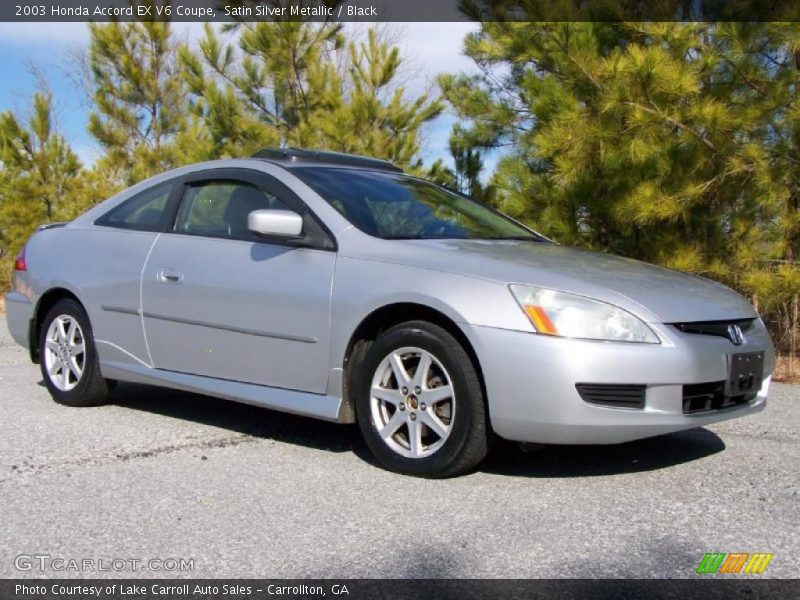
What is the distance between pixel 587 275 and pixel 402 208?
1240mm

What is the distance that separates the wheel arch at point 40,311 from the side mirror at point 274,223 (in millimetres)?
1899

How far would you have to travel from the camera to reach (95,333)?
5562mm

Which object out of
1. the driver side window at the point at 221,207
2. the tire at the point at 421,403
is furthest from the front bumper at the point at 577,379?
the driver side window at the point at 221,207

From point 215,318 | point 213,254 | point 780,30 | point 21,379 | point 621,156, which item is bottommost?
point 21,379

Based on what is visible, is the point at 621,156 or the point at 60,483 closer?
the point at 60,483

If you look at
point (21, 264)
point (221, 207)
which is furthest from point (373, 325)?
point (21, 264)

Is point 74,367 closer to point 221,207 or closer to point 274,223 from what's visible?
point 221,207

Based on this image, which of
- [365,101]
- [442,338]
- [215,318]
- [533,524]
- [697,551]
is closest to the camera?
[697,551]

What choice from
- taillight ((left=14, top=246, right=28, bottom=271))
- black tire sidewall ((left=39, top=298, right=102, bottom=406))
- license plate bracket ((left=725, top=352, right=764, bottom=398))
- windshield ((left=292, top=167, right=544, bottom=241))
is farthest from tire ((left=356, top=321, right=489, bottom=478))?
taillight ((left=14, top=246, right=28, bottom=271))

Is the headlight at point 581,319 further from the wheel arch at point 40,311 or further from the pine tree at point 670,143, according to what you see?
the pine tree at point 670,143

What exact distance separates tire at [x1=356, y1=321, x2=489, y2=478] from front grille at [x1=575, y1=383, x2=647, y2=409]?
45 cm

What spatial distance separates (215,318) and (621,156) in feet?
13.5

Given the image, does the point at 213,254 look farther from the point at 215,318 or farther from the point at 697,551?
the point at 697,551

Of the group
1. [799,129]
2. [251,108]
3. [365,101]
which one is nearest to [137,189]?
[799,129]
